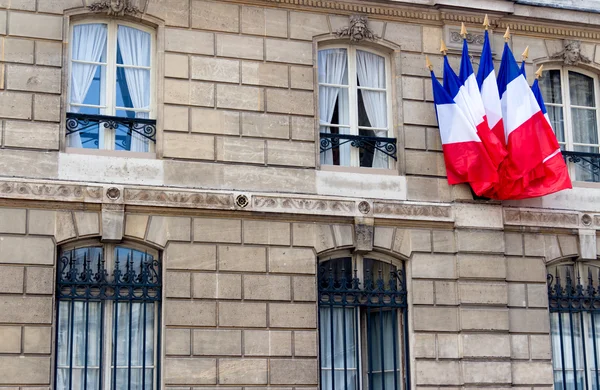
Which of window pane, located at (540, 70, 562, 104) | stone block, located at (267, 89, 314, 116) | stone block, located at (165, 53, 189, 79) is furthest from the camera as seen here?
window pane, located at (540, 70, 562, 104)

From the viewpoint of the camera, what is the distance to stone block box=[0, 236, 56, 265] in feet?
53.5


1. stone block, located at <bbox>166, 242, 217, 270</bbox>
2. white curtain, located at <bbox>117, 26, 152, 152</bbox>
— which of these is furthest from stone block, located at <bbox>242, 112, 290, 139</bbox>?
stone block, located at <bbox>166, 242, 217, 270</bbox>

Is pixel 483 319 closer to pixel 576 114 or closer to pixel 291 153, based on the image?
pixel 291 153

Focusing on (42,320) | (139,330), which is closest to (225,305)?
(139,330)

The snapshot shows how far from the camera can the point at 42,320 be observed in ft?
53.3

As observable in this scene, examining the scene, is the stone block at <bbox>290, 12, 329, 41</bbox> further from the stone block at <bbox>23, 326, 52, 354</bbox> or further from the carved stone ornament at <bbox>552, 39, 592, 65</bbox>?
the stone block at <bbox>23, 326, 52, 354</bbox>

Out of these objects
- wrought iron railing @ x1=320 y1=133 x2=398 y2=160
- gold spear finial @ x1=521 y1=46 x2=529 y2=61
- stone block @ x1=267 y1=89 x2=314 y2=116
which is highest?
gold spear finial @ x1=521 y1=46 x2=529 y2=61

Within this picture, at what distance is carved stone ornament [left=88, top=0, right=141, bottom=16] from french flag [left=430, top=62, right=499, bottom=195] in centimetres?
521

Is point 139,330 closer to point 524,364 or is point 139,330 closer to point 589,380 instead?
point 524,364

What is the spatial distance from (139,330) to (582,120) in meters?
8.75

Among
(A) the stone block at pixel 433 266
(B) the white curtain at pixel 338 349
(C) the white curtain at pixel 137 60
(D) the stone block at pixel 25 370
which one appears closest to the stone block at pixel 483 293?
(A) the stone block at pixel 433 266

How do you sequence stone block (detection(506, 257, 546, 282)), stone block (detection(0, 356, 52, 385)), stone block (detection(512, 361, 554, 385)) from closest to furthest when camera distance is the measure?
stone block (detection(0, 356, 52, 385)) → stone block (detection(512, 361, 554, 385)) → stone block (detection(506, 257, 546, 282))

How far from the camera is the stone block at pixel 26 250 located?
16312 millimetres

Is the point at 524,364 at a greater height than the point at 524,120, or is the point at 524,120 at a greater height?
the point at 524,120
